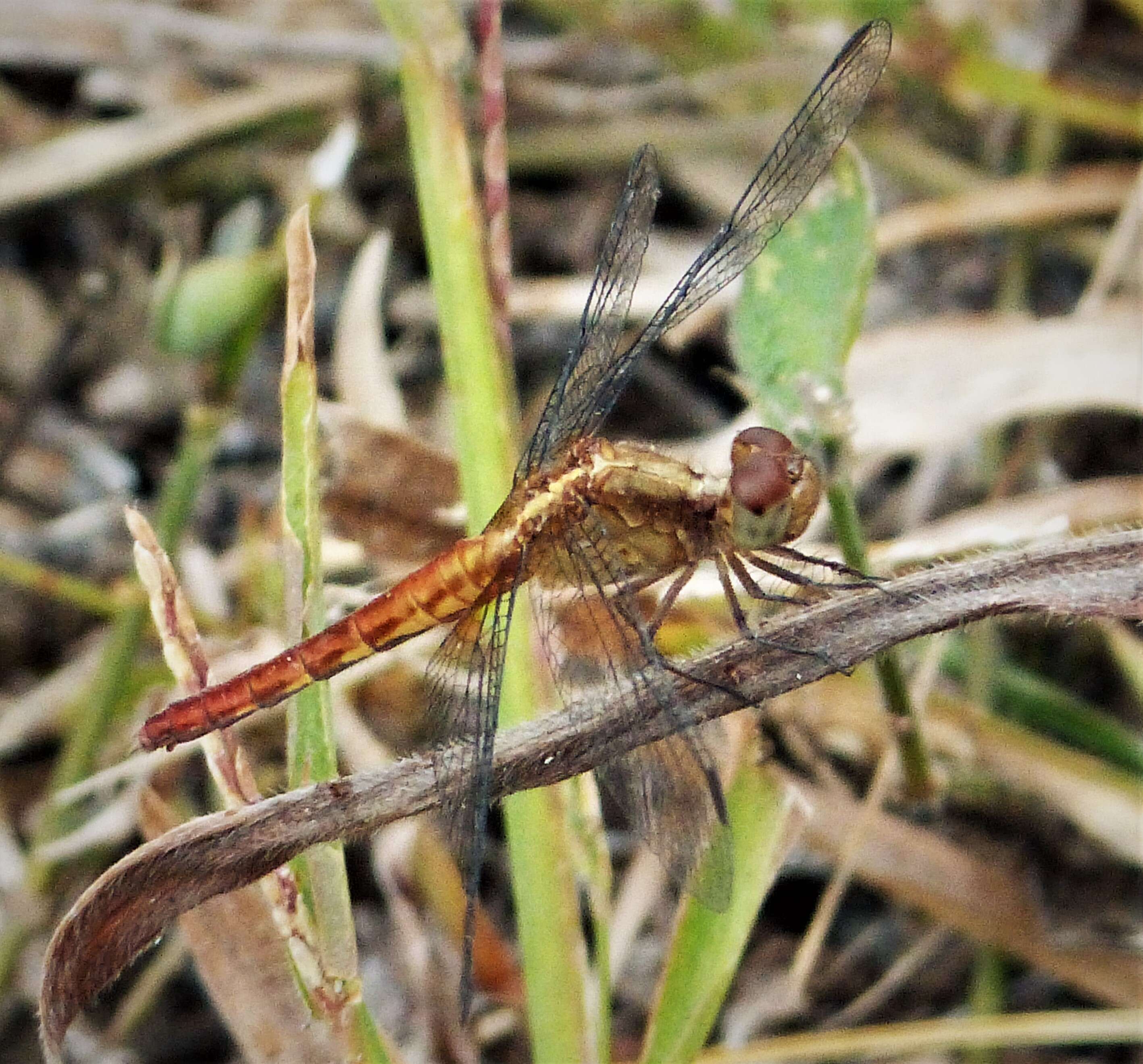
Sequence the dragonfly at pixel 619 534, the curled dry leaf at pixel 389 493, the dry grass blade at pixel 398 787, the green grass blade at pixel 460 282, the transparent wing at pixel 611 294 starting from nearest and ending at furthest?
1. the dry grass blade at pixel 398 787
2. the dragonfly at pixel 619 534
3. the green grass blade at pixel 460 282
4. the transparent wing at pixel 611 294
5. the curled dry leaf at pixel 389 493

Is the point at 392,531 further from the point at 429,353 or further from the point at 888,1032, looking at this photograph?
the point at 888,1032

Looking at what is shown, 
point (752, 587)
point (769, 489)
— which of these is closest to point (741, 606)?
point (752, 587)

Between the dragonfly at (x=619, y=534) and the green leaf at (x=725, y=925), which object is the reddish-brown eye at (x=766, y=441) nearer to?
the dragonfly at (x=619, y=534)

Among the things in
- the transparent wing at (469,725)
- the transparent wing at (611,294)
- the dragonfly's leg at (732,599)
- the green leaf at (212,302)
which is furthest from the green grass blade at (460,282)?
the green leaf at (212,302)

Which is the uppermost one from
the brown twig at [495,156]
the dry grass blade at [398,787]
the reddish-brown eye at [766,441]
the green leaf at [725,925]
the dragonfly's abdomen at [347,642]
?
the brown twig at [495,156]

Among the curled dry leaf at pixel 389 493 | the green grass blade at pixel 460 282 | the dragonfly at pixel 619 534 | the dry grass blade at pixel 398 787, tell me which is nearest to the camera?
the dry grass blade at pixel 398 787

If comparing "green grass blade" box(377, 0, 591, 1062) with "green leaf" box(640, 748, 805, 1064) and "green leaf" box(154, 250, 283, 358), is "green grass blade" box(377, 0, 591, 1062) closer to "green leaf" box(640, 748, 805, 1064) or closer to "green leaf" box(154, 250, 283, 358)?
"green leaf" box(640, 748, 805, 1064)

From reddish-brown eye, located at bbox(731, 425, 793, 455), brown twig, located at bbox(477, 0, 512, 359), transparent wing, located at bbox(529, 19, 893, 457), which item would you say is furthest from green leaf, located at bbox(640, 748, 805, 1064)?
brown twig, located at bbox(477, 0, 512, 359)
